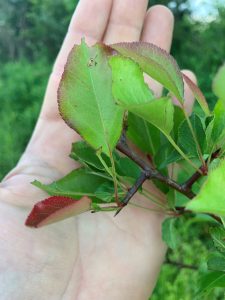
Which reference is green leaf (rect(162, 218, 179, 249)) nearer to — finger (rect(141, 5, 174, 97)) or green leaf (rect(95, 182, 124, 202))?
green leaf (rect(95, 182, 124, 202))

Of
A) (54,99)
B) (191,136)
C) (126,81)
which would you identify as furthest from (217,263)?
(54,99)

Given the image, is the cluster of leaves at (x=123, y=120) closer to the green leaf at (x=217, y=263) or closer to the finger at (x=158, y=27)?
the green leaf at (x=217, y=263)

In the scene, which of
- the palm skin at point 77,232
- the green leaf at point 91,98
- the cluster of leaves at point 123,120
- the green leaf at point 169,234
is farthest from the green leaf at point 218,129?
the palm skin at point 77,232

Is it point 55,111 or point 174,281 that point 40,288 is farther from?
point 174,281

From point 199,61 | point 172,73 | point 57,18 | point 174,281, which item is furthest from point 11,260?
point 57,18

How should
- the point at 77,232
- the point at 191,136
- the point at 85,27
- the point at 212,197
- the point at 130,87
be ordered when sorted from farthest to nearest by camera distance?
the point at 85,27 → the point at 77,232 → the point at 191,136 → the point at 130,87 → the point at 212,197

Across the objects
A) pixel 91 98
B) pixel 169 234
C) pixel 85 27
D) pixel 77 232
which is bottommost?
pixel 77 232

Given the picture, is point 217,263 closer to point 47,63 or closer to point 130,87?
point 130,87

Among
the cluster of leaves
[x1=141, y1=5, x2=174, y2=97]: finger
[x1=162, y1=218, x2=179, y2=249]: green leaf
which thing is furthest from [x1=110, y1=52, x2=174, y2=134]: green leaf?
[x1=141, y1=5, x2=174, y2=97]: finger
